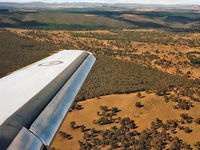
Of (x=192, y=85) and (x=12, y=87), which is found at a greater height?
(x=12, y=87)

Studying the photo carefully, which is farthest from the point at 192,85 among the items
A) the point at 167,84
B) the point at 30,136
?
the point at 30,136

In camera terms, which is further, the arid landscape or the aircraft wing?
the arid landscape

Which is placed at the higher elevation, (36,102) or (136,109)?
(36,102)

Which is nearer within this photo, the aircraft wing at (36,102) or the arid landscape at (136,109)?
the aircraft wing at (36,102)

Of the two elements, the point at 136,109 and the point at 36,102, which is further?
the point at 136,109

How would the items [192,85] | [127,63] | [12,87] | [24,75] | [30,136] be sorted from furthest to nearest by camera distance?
[127,63] → [192,85] → [24,75] → [12,87] → [30,136]

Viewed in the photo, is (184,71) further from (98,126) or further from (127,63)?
(98,126)

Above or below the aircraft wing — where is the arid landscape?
below

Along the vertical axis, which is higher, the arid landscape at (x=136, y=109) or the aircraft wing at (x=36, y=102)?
the aircraft wing at (x=36, y=102)
